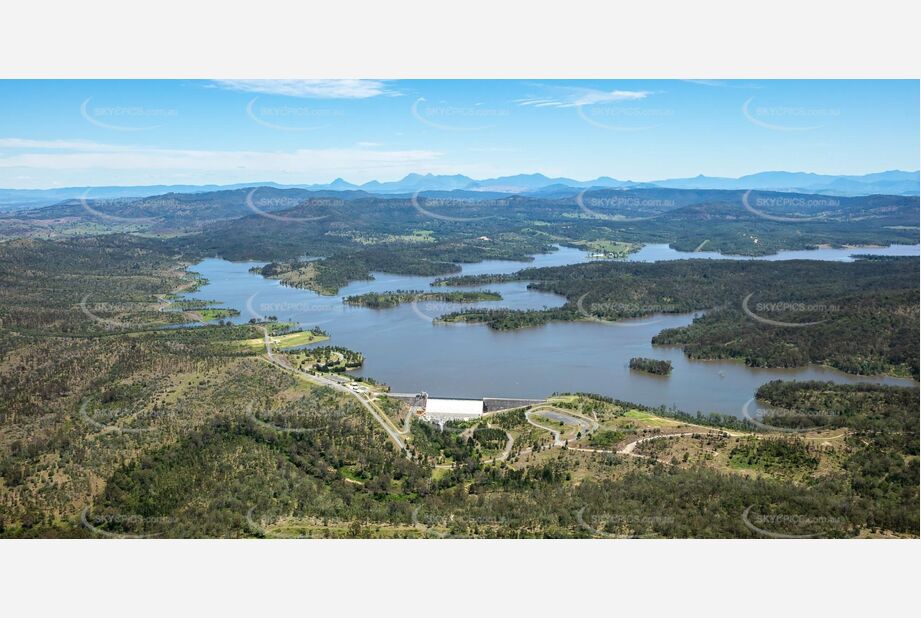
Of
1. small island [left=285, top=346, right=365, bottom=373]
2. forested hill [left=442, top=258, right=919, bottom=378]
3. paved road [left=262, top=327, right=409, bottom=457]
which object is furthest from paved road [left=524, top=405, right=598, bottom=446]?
forested hill [left=442, top=258, right=919, bottom=378]

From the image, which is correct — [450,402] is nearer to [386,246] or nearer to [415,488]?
[415,488]

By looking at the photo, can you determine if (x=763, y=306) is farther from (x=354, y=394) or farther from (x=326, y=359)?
(x=354, y=394)

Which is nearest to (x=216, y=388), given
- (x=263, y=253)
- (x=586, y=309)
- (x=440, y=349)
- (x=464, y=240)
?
(x=440, y=349)

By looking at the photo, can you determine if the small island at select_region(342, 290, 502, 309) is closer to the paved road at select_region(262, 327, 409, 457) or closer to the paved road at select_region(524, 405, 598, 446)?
the paved road at select_region(262, 327, 409, 457)

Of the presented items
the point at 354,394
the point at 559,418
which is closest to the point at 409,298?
the point at 354,394

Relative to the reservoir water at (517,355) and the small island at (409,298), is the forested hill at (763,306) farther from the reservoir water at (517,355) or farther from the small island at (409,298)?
the small island at (409,298)
